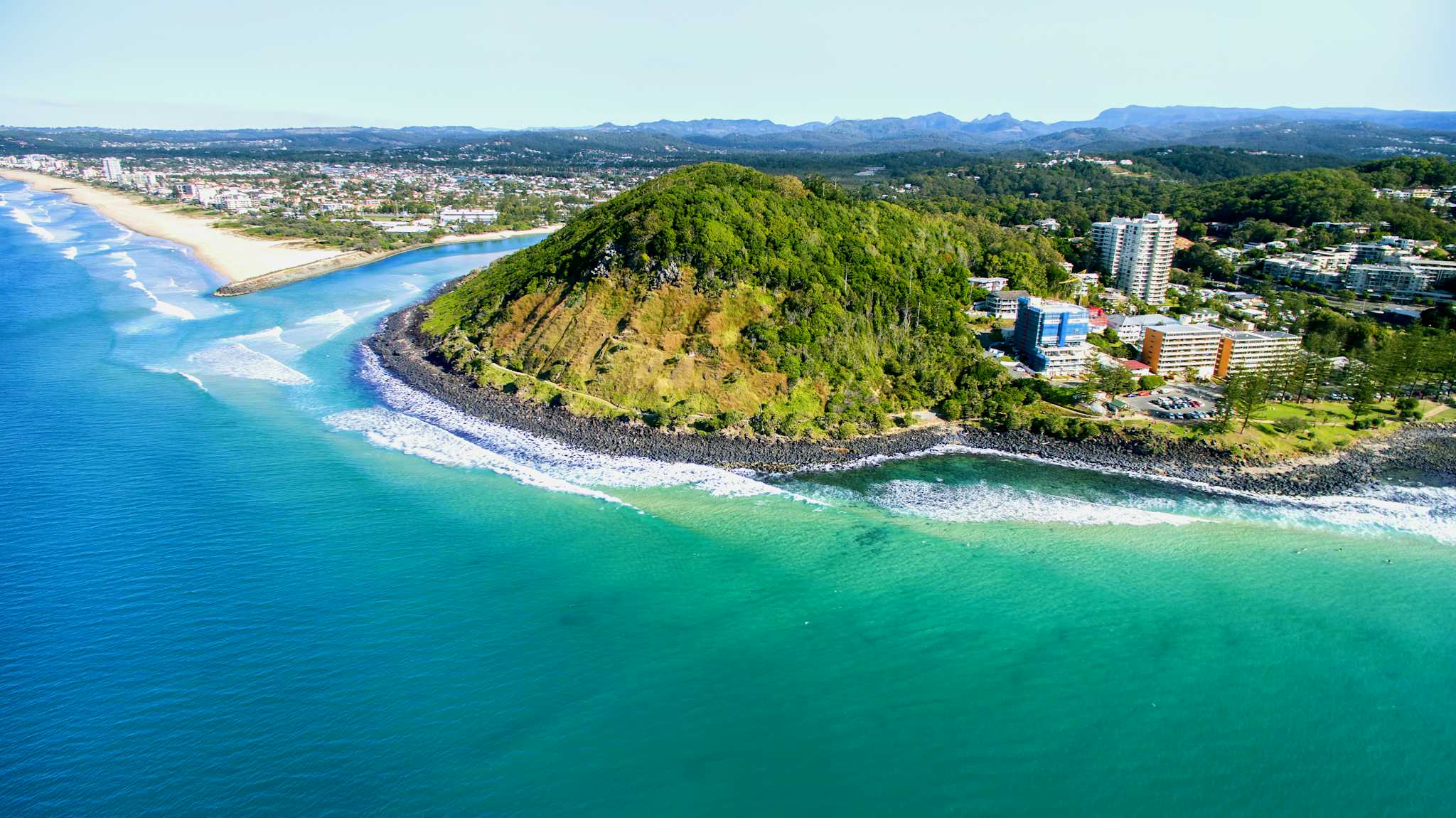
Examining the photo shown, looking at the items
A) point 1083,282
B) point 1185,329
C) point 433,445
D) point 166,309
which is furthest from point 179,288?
point 1185,329

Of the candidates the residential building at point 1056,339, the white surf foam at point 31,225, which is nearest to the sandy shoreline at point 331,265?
the white surf foam at point 31,225

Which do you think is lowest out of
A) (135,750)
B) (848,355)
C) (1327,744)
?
(1327,744)

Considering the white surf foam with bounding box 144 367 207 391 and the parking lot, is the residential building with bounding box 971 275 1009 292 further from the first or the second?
the white surf foam with bounding box 144 367 207 391

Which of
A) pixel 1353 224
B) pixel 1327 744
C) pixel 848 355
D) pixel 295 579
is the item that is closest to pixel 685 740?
pixel 295 579

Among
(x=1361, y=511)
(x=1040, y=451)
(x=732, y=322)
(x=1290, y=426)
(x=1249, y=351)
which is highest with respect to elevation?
(x=732, y=322)

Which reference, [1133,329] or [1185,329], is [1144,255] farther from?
[1185,329]

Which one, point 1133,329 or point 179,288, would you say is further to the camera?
point 179,288

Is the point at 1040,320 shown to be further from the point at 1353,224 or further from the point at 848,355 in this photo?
the point at 1353,224
